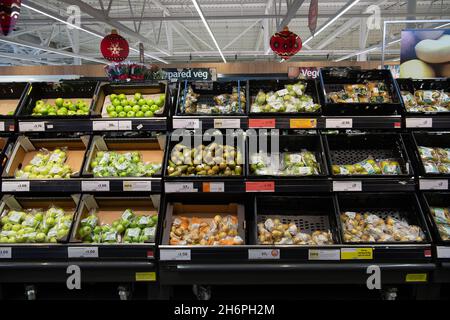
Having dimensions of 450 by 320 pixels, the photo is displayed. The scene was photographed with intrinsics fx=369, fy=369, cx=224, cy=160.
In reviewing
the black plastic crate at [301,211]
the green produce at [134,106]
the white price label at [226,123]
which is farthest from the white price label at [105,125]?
the black plastic crate at [301,211]

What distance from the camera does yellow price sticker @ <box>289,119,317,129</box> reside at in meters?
2.40

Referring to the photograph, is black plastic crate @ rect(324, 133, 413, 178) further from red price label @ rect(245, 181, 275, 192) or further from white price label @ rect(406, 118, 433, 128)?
red price label @ rect(245, 181, 275, 192)

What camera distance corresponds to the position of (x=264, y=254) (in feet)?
6.89

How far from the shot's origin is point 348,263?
2096 millimetres

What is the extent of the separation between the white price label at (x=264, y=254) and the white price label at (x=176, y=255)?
14.1 inches

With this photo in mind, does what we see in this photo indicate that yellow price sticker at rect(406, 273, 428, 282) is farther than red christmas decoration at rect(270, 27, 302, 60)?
No

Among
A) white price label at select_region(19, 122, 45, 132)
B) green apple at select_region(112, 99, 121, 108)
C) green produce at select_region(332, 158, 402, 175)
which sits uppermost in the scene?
green apple at select_region(112, 99, 121, 108)

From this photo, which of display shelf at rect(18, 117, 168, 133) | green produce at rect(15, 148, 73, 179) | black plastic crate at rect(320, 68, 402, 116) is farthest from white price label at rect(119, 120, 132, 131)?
black plastic crate at rect(320, 68, 402, 116)

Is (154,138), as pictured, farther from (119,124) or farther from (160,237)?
(160,237)

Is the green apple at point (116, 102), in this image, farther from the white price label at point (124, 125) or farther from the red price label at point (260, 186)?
the red price label at point (260, 186)

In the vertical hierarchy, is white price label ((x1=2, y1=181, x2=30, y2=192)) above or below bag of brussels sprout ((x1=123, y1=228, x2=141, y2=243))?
above

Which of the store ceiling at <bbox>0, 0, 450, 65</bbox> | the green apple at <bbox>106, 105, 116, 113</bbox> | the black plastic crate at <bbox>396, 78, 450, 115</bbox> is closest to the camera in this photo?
the green apple at <bbox>106, 105, 116, 113</bbox>

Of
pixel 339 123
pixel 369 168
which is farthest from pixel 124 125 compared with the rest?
pixel 369 168
